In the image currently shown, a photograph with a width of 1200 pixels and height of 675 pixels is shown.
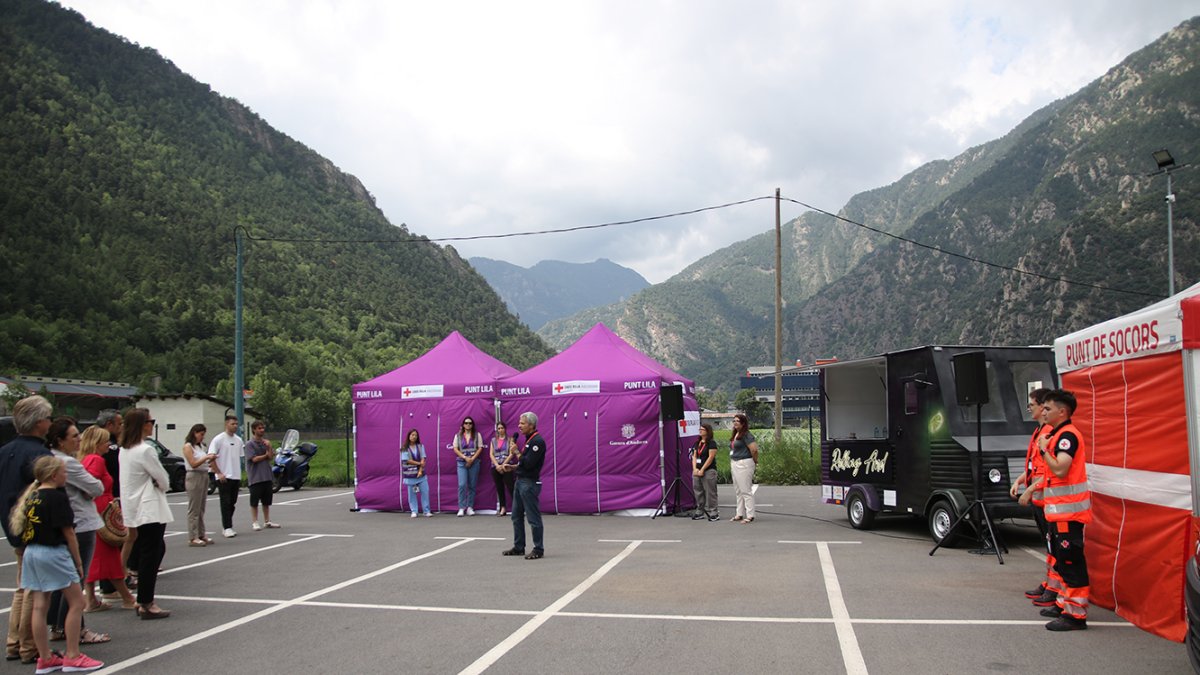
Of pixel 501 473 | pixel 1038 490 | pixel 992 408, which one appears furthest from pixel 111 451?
pixel 992 408

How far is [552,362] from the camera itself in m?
17.2

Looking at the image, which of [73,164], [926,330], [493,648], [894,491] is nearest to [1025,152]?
[926,330]

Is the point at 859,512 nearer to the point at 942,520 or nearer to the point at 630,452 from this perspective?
the point at 942,520

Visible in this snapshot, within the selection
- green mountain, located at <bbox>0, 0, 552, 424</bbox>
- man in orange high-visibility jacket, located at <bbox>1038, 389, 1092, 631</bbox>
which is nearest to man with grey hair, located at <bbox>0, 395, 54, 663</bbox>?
man in orange high-visibility jacket, located at <bbox>1038, 389, 1092, 631</bbox>

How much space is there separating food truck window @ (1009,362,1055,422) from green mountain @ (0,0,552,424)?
196 ft

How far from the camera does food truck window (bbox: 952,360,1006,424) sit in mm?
11445

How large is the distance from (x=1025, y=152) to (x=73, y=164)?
109 meters

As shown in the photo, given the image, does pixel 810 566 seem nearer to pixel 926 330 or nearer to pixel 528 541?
pixel 528 541

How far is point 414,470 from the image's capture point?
53.2 ft

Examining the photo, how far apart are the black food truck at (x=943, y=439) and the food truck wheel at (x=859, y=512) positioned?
15mm

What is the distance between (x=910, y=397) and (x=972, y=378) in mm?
1970

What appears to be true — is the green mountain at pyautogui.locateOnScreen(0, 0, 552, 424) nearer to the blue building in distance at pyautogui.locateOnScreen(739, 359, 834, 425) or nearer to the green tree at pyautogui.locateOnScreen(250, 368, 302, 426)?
the green tree at pyautogui.locateOnScreen(250, 368, 302, 426)

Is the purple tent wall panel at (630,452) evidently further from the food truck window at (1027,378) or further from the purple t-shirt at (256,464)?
the food truck window at (1027,378)

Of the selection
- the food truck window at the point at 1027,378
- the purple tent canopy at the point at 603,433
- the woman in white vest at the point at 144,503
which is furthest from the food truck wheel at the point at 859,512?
the woman in white vest at the point at 144,503
